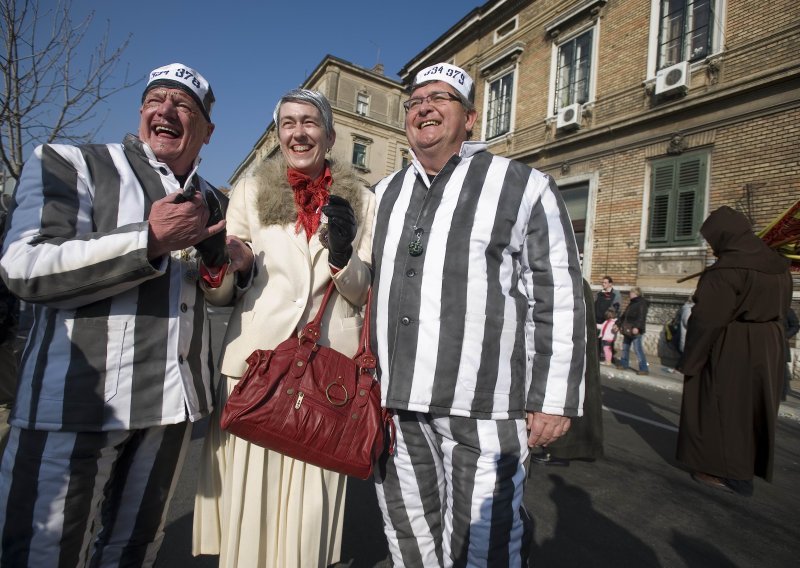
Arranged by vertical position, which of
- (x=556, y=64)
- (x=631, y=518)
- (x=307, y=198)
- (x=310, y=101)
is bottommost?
(x=631, y=518)

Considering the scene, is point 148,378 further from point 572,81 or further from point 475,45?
point 475,45

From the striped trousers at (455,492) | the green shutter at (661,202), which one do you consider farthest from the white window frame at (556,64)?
the striped trousers at (455,492)

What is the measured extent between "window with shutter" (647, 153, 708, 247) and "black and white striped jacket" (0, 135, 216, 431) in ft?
34.8

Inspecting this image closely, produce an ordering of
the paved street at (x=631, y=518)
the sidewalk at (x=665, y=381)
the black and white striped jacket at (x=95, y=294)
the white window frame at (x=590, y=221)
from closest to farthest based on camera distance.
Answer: the black and white striped jacket at (x=95, y=294)
the paved street at (x=631, y=518)
the sidewalk at (x=665, y=381)
the white window frame at (x=590, y=221)

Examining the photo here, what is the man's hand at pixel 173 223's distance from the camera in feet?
4.43

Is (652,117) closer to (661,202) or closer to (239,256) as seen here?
(661,202)

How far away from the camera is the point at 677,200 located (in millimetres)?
9812

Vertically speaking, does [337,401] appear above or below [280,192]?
below

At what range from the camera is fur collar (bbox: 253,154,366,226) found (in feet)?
6.15

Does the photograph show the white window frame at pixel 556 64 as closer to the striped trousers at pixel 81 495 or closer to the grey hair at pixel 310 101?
the grey hair at pixel 310 101

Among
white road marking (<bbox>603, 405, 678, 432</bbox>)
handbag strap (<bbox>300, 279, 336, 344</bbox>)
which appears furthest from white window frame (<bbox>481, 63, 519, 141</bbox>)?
handbag strap (<bbox>300, 279, 336, 344</bbox>)

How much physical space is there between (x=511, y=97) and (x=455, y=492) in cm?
1475

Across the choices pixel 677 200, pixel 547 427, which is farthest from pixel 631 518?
pixel 677 200

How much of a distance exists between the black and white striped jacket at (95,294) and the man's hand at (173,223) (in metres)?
0.04
